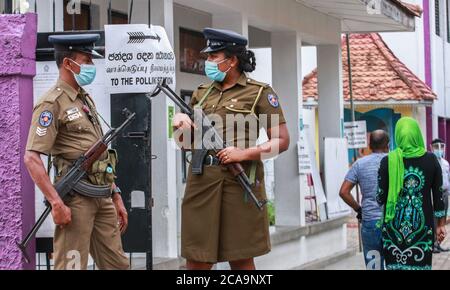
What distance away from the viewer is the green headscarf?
712cm

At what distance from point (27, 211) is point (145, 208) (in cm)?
96

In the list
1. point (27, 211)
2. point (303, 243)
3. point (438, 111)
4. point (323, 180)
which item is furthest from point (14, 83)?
point (438, 111)

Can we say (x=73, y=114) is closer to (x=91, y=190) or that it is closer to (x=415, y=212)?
(x=91, y=190)

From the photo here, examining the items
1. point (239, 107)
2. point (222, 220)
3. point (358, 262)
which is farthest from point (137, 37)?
point (358, 262)

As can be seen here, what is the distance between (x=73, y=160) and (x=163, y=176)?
10.6 feet

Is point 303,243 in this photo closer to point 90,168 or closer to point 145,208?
point 145,208

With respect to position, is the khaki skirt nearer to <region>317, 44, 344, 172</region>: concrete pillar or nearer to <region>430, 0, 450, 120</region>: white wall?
<region>317, 44, 344, 172</region>: concrete pillar

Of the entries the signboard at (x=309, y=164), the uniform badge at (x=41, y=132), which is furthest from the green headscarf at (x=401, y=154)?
the signboard at (x=309, y=164)

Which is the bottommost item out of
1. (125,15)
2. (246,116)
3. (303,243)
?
(303,243)

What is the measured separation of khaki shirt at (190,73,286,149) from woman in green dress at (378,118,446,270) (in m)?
1.55

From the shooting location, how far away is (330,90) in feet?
49.2

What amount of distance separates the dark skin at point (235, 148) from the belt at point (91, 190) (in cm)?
60

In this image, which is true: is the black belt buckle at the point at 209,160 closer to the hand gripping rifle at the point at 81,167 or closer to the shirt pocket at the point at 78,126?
the hand gripping rifle at the point at 81,167
